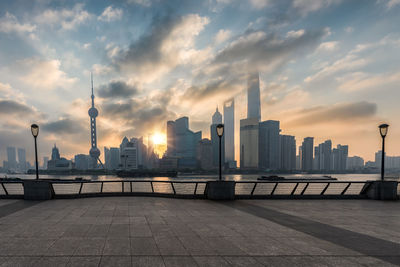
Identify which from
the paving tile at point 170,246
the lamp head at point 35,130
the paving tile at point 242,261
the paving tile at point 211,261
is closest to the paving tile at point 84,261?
the paving tile at point 170,246

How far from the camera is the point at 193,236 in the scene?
5.82m

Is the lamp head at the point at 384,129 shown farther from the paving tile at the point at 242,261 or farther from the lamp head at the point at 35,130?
the lamp head at the point at 35,130

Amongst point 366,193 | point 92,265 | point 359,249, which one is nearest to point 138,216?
point 92,265

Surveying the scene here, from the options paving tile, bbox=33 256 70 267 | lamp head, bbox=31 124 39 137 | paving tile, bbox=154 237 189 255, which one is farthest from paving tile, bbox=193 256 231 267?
lamp head, bbox=31 124 39 137

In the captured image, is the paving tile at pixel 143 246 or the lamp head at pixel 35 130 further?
the lamp head at pixel 35 130

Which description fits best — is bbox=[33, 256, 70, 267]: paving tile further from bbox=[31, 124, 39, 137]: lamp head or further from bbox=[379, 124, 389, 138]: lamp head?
bbox=[379, 124, 389, 138]: lamp head

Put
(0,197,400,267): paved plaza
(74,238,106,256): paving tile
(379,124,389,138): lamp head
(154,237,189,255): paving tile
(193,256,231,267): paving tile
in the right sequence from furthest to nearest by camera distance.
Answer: (379,124,389,138): lamp head < (154,237,189,255): paving tile < (74,238,106,256): paving tile < (0,197,400,267): paved plaza < (193,256,231,267): paving tile

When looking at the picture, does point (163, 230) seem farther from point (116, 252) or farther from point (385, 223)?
point (385, 223)

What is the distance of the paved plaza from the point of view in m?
4.43

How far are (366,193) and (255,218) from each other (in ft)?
36.3

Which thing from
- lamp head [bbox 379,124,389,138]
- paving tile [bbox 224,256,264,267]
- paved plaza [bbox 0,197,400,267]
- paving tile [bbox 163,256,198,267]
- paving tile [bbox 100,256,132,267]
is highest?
lamp head [bbox 379,124,389,138]

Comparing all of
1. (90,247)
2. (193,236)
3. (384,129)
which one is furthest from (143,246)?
(384,129)

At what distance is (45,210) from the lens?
8.80 metres

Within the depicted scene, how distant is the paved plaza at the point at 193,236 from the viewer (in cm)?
443
